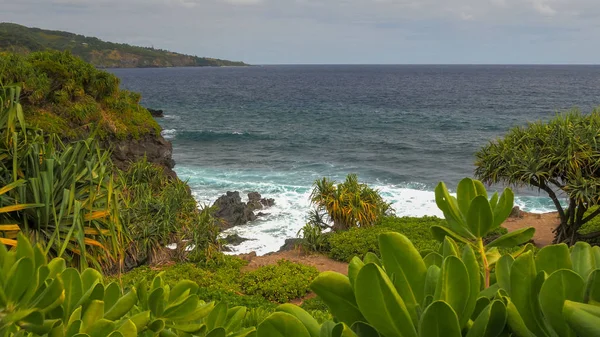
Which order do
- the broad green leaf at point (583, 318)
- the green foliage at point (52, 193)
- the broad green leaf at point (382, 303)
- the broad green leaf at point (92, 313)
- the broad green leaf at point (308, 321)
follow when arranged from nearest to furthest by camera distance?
the broad green leaf at point (583, 318), the broad green leaf at point (382, 303), the broad green leaf at point (308, 321), the broad green leaf at point (92, 313), the green foliage at point (52, 193)

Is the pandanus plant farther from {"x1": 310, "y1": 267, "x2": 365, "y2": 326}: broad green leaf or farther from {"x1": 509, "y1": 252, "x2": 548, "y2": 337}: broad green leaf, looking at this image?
{"x1": 310, "y1": 267, "x2": 365, "y2": 326}: broad green leaf

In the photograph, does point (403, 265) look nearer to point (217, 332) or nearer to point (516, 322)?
point (516, 322)

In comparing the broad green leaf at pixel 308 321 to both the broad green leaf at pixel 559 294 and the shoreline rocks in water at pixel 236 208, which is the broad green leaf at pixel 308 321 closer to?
the broad green leaf at pixel 559 294

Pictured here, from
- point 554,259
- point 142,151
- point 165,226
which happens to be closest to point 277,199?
point 142,151

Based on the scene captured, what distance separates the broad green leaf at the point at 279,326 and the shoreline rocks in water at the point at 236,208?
19200 millimetres

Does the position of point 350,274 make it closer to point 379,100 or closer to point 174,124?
point 174,124

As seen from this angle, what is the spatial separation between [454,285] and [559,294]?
0.71ft

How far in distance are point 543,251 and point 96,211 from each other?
5.94 meters

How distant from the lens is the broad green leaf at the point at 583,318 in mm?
930

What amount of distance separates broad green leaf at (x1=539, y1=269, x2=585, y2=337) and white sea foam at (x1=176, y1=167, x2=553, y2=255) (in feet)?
55.8

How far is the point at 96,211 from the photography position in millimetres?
6246

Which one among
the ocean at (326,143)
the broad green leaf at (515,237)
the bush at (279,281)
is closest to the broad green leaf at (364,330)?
the broad green leaf at (515,237)

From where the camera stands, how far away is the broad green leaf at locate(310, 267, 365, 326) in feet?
4.07

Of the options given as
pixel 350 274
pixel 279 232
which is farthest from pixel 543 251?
pixel 279 232
